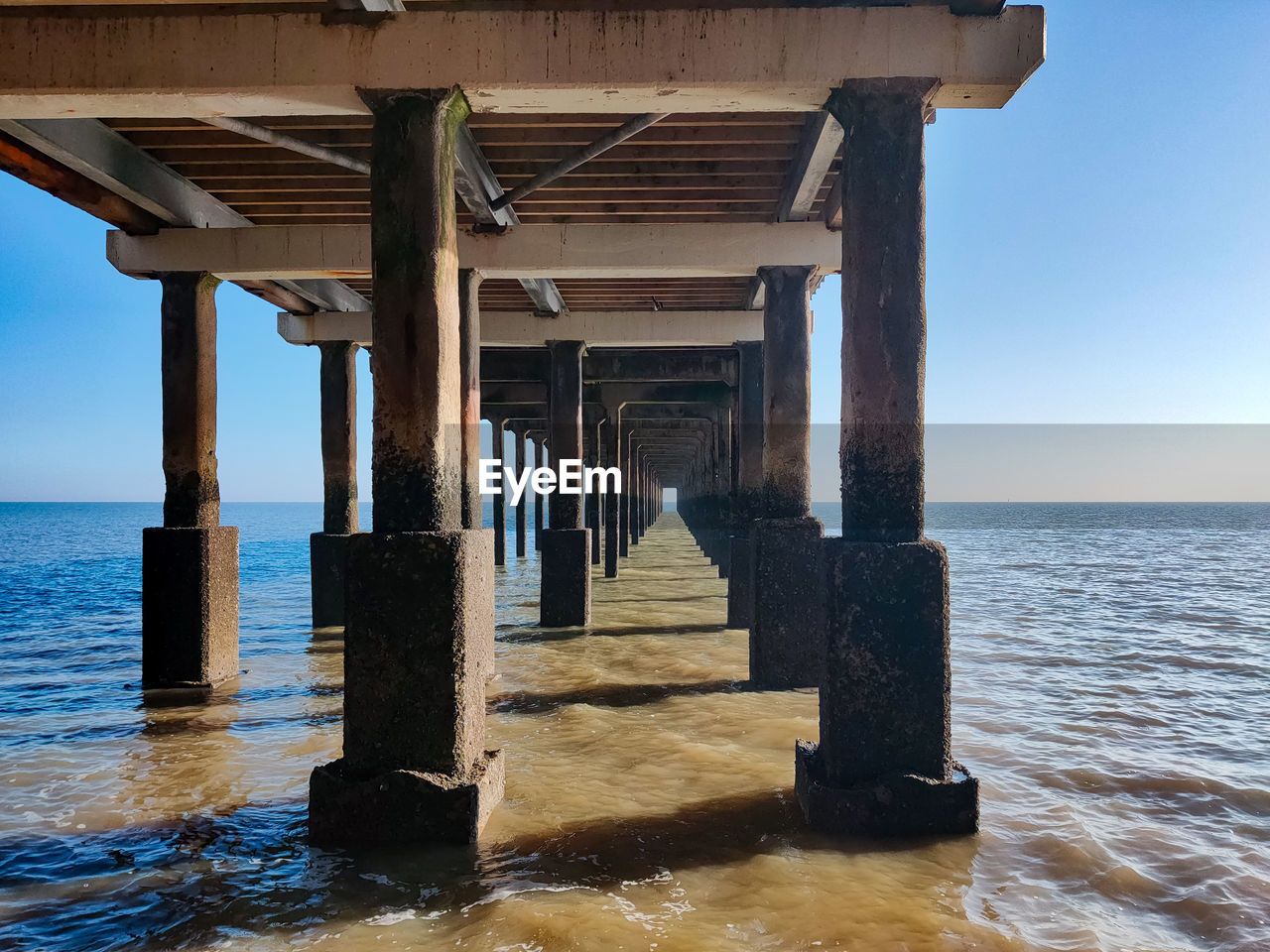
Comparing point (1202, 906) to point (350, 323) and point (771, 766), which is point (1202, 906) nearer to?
point (771, 766)

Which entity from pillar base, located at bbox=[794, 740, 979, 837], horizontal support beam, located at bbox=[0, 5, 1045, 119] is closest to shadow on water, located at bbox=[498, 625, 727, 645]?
pillar base, located at bbox=[794, 740, 979, 837]

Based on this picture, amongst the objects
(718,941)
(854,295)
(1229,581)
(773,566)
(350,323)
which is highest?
(350,323)

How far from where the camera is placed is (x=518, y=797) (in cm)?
486

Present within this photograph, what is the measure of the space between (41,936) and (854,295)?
459cm

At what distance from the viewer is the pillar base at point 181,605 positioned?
305 inches

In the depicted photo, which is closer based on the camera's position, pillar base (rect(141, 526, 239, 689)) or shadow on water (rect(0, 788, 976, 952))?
shadow on water (rect(0, 788, 976, 952))

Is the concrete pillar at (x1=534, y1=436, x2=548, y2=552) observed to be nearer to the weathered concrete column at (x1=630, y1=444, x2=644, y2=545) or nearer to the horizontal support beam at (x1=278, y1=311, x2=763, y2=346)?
the weathered concrete column at (x1=630, y1=444, x2=644, y2=545)

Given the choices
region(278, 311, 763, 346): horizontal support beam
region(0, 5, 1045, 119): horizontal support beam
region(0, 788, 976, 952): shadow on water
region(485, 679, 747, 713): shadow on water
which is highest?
region(0, 5, 1045, 119): horizontal support beam

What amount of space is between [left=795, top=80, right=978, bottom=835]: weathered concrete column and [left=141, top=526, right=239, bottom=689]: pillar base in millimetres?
5786

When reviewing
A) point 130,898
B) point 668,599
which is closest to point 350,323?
point 668,599

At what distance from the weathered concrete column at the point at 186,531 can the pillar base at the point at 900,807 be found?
5942 millimetres

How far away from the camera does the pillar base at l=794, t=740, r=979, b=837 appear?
4.21 metres

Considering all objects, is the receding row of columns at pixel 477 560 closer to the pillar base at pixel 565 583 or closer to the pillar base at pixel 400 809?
the pillar base at pixel 400 809

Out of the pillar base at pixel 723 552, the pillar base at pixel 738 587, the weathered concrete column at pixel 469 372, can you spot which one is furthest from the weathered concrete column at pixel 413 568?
the pillar base at pixel 723 552
